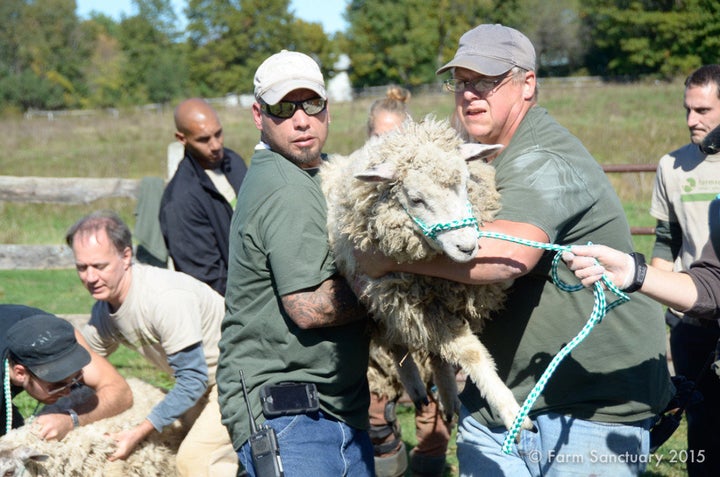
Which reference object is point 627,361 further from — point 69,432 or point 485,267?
point 69,432

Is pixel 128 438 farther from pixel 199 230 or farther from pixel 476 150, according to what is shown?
pixel 476 150

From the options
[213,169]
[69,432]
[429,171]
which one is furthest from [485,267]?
[213,169]

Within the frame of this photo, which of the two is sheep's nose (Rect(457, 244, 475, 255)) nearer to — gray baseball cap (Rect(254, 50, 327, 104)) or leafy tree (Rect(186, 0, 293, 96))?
gray baseball cap (Rect(254, 50, 327, 104))

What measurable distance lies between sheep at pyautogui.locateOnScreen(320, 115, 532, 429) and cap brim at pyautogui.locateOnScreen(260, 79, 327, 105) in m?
0.36

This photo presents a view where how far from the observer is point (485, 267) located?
2445 mm

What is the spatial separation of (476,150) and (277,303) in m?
0.91

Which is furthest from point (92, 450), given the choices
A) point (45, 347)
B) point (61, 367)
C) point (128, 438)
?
point (45, 347)

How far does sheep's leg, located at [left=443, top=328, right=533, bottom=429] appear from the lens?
260cm

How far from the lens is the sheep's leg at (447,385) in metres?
3.60

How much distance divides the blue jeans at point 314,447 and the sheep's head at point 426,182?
72 cm

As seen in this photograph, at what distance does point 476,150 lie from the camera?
268cm

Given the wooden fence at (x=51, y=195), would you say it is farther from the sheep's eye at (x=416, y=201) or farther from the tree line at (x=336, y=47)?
the tree line at (x=336, y=47)

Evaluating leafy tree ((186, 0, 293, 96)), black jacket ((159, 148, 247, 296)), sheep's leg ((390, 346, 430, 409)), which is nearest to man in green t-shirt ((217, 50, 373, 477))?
sheep's leg ((390, 346, 430, 409))

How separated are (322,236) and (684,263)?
274 cm
